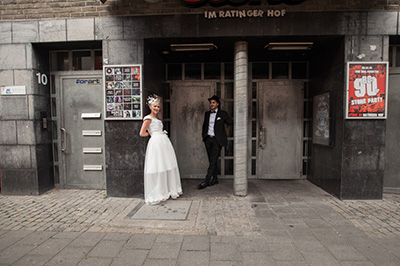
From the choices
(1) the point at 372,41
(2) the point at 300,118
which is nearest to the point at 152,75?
(2) the point at 300,118

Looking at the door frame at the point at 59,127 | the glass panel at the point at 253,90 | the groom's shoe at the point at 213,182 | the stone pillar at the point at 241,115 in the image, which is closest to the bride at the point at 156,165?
the groom's shoe at the point at 213,182

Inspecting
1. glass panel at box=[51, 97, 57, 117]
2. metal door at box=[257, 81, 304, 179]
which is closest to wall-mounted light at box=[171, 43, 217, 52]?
metal door at box=[257, 81, 304, 179]

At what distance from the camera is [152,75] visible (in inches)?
211

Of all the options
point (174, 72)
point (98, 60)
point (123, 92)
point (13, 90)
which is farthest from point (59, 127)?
point (174, 72)

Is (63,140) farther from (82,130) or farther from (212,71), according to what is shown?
(212,71)

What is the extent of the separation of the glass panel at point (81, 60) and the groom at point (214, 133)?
10.3 ft

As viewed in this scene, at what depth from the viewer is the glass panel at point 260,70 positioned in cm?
633

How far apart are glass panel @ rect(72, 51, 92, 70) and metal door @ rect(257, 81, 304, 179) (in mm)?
4529

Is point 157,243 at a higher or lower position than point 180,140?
lower

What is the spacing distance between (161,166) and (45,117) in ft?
10.6

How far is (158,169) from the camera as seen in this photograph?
14.8 ft

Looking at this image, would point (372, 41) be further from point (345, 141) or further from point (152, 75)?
point (152, 75)

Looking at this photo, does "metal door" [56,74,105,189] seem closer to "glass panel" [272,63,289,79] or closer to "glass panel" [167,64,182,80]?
"glass panel" [167,64,182,80]

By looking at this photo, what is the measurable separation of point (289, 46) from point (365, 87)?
180cm
